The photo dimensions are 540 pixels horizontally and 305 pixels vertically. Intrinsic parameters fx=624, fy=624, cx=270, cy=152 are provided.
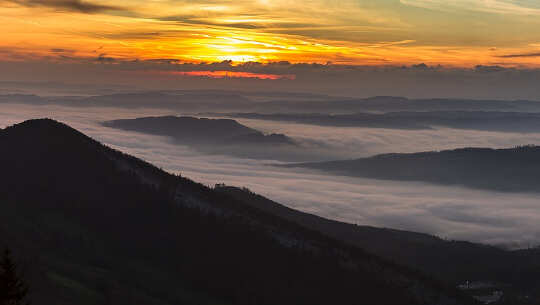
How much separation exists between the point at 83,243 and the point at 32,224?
17205 mm

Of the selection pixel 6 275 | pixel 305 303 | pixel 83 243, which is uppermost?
pixel 6 275

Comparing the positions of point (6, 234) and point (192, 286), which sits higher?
point (6, 234)

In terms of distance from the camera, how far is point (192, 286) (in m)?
190

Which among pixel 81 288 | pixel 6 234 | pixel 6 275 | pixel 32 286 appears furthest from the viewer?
pixel 6 234

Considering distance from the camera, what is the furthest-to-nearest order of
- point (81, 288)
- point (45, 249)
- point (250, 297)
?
point (250, 297)
point (45, 249)
point (81, 288)

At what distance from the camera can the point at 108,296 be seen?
141 m

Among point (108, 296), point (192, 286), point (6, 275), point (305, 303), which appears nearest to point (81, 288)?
point (108, 296)

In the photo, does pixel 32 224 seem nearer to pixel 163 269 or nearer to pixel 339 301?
pixel 163 269

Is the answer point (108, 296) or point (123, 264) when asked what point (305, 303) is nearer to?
point (123, 264)

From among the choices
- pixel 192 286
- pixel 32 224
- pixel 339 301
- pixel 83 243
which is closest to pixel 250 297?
pixel 192 286

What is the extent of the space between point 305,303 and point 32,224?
3481 inches

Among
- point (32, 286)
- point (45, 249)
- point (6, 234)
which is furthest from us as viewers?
point (45, 249)

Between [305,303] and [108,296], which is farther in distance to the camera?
[305,303]

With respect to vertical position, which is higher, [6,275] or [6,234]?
[6,275]
